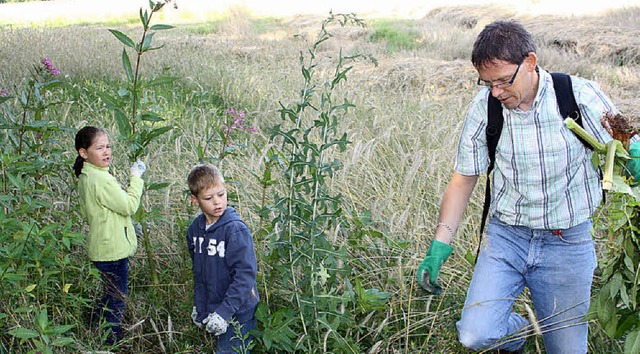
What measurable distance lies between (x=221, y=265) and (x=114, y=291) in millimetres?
707

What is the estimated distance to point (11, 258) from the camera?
2775 millimetres

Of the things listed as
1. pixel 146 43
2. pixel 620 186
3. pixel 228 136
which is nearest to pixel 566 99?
pixel 620 186

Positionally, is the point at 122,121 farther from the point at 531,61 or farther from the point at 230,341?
the point at 531,61

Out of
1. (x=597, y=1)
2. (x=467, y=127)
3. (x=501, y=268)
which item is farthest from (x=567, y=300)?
(x=597, y=1)

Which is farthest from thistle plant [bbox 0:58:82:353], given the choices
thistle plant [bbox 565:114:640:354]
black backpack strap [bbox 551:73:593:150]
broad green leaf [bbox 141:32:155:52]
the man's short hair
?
black backpack strap [bbox 551:73:593:150]

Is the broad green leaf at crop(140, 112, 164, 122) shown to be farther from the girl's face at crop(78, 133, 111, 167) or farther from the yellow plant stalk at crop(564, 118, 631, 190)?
the yellow plant stalk at crop(564, 118, 631, 190)

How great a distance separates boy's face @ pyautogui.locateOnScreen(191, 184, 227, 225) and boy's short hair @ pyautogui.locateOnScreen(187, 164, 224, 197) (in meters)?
0.01

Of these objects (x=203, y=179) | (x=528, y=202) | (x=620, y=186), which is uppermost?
(x=620, y=186)

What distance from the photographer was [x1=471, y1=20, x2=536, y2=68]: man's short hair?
8.43 feet

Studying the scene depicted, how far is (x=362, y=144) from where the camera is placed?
4.62m

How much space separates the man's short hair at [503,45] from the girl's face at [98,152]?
5.69 feet

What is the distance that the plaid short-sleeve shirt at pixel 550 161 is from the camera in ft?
8.68

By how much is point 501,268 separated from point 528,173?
394 mm

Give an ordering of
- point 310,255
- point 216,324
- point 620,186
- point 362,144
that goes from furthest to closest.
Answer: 1. point 362,144
2. point 310,255
3. point 216,324
4. point 620,186
